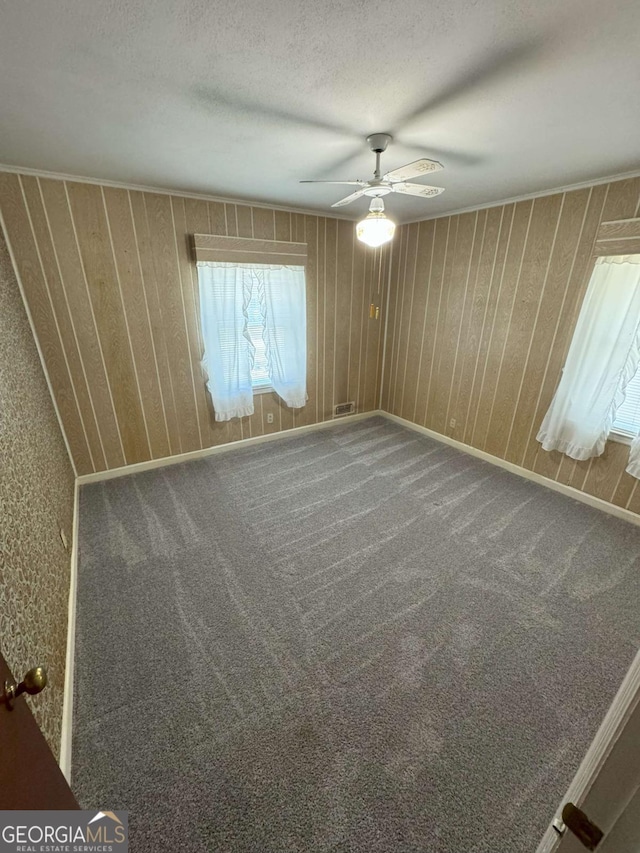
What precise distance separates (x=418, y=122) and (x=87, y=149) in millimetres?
1884

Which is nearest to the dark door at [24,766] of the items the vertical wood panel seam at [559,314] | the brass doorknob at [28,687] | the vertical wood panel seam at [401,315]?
the brass doorknob at [28,687]

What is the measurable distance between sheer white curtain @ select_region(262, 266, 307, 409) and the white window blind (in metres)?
2.84

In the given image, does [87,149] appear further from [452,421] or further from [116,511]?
[452,421]

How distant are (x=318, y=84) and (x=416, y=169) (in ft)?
1.85

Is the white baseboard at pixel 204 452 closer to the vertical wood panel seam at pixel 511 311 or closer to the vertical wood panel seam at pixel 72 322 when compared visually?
the vertical wood panel seam at pixel 72 322

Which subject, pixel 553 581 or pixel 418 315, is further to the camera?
pixel 418 315

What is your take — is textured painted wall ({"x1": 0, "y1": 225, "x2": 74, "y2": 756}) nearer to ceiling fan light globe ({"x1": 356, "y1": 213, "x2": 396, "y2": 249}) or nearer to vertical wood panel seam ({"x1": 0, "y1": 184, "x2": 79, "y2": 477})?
vertical wood panel seam ({"x1": 0, "y1": 184, "x2": 79, "y2": 477})

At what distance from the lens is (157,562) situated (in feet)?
7.22

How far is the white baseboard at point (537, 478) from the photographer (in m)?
2.64

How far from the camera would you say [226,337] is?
10.7 feet

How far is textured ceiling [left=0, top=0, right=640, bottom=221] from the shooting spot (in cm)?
102

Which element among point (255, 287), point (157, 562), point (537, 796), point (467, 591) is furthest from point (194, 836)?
point (255, 287)

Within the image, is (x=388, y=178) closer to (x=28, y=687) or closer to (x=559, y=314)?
(x=559, y=314)

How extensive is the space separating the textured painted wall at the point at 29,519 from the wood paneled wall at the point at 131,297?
0.95 feet
